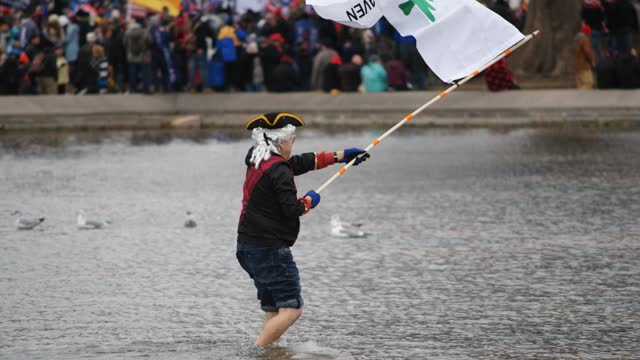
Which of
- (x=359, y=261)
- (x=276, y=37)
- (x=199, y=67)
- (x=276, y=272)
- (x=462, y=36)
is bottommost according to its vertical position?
(x=359, y=261)

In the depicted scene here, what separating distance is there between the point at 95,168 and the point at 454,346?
1180cm

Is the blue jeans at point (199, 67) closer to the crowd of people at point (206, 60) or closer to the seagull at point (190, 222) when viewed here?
the crowd of people at point (206, 60)

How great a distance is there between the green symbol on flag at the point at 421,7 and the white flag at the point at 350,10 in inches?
6.9

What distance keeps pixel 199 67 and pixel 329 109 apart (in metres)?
3.30

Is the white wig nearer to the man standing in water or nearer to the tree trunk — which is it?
the man standing in water

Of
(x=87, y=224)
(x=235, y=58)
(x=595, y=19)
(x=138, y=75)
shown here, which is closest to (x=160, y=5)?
(x=138, y=75)

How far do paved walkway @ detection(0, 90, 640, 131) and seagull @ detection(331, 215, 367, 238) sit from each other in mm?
Answer: 12737

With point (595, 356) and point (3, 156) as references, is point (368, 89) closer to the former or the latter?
point (3, 156)

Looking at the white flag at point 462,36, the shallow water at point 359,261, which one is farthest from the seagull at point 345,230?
the white flag at point 462,36

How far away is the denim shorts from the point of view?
27.3 feet

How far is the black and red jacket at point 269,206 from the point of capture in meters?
8.29

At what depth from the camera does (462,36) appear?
9.78 meters

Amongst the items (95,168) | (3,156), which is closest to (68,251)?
(95,168)

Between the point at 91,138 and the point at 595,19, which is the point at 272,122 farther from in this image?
the point at 595,19
